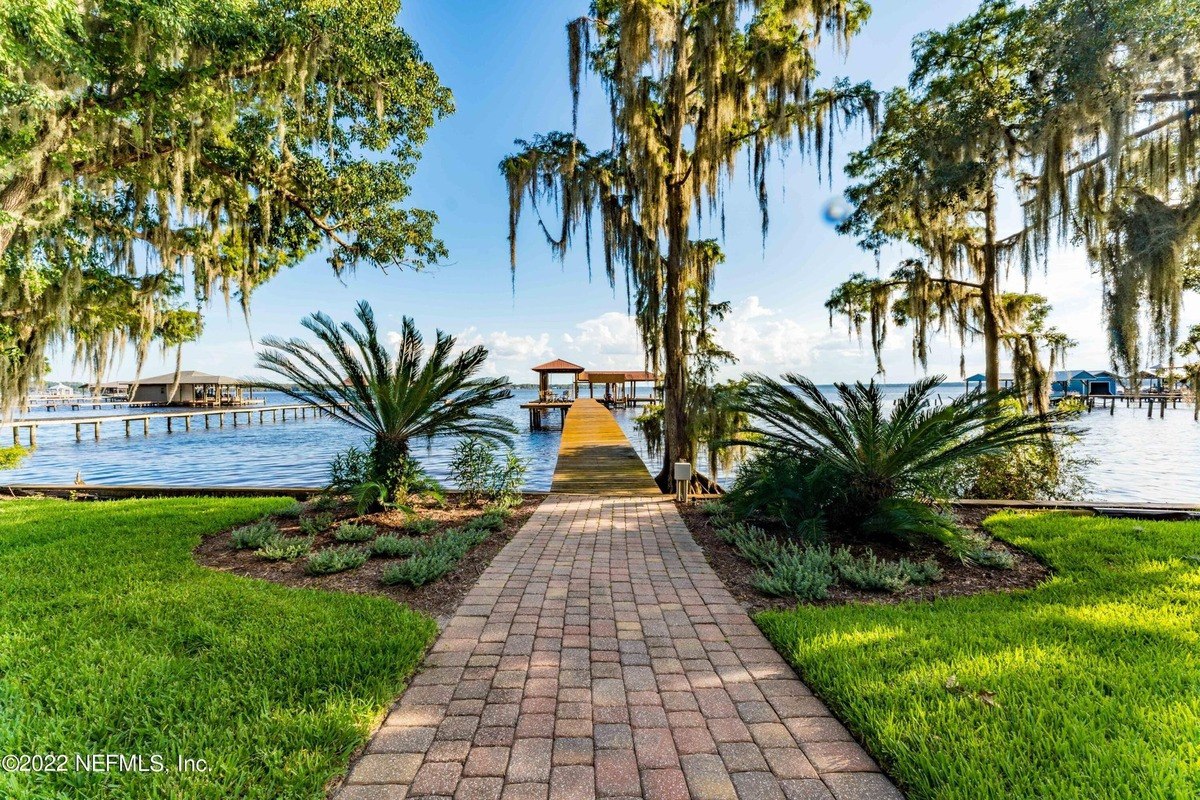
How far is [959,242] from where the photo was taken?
8.14 m

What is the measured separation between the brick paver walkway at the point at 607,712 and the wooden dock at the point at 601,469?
3576 millimetres

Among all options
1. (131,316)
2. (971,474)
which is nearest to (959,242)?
(971,474)

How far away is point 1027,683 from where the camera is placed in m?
1.98

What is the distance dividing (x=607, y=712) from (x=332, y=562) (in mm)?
2751

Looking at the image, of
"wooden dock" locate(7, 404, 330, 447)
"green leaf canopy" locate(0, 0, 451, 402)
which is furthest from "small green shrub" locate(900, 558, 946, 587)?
"wooden dock" locate(7, 404, 330, 447)

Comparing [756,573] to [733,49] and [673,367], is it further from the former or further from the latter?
[733,49]

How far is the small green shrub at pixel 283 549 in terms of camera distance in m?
3.89

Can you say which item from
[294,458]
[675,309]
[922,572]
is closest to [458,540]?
[922,572]

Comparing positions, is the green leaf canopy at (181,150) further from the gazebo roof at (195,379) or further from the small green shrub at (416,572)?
the gazebo roof at (195,379)

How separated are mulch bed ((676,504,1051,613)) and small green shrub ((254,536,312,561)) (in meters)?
3.54

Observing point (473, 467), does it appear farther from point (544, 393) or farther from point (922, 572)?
point (544, 393)

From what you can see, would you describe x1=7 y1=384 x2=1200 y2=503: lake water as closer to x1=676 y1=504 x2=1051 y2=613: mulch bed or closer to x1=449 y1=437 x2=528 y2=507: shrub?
x1=449 y1=437 x2=528 y2=507: shrub

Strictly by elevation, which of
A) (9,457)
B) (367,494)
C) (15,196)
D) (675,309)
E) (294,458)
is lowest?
(294,458)

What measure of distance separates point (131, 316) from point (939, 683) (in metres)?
11.7
